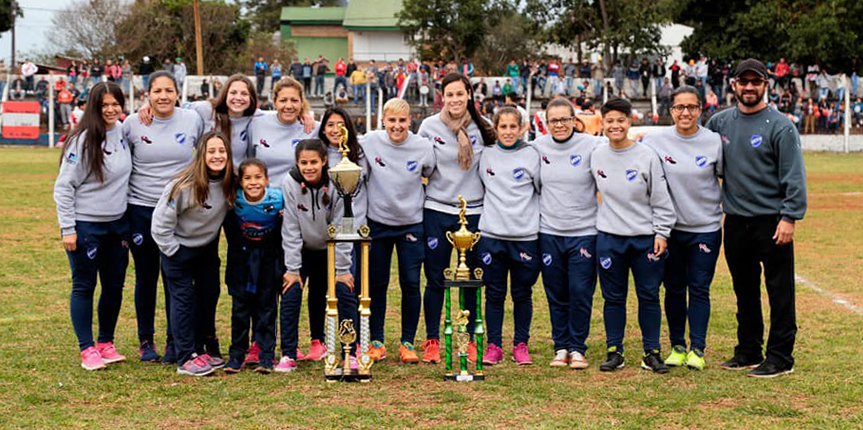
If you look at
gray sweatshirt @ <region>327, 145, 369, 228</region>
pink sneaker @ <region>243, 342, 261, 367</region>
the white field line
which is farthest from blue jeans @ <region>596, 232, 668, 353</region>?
the white field line

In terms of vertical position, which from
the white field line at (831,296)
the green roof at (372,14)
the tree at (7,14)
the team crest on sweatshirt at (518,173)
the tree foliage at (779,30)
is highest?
the green roof at (372,14)

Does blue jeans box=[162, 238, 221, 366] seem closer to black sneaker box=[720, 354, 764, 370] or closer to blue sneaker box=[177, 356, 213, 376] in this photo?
blue sneaker box=[177, 356, 213, 376]

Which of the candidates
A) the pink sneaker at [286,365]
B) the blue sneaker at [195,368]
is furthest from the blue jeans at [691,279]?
the blue sneaker at [195,368]

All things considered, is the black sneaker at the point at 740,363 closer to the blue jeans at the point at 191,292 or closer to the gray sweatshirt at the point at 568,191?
the gray sweatshirt at the point at 568,191

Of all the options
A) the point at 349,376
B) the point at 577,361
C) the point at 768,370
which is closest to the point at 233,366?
the point at 349,376

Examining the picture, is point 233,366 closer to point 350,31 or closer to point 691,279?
point 691,279

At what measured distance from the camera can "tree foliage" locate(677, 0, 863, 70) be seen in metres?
43.5

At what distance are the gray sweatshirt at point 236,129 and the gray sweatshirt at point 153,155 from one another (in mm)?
272

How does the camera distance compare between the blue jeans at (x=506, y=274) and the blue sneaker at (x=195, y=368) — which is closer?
the blue sneaker at (x=195, y=368)

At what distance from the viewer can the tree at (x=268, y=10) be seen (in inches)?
3361

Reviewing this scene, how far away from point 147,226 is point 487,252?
2291 mm

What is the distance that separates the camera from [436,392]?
6.33m

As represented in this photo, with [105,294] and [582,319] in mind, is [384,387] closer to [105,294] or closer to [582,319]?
[582,319]

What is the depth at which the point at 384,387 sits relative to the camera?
21.2ft
